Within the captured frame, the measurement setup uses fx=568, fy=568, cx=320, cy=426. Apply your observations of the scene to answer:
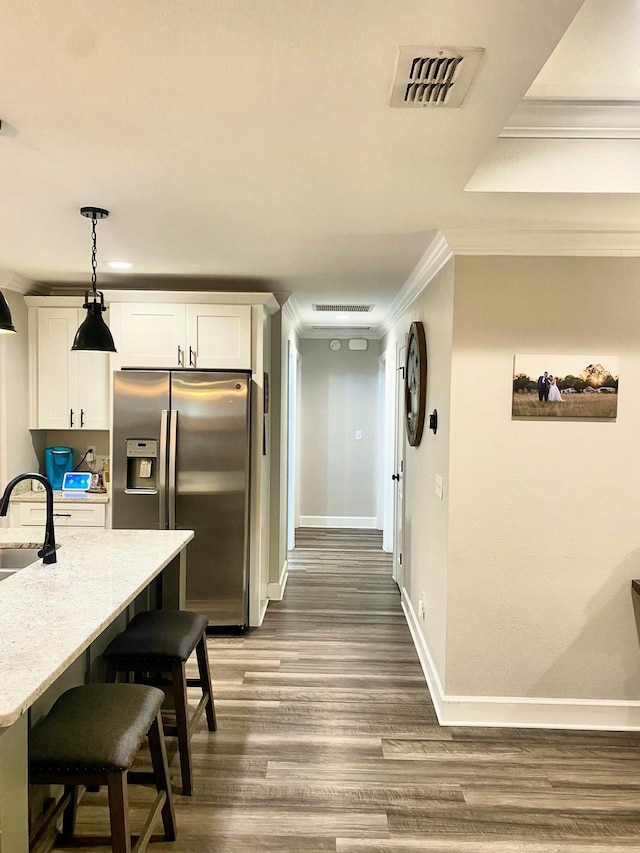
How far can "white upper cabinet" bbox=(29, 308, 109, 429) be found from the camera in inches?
161

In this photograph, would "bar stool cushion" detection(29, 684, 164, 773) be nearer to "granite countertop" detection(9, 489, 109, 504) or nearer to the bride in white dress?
the bride in white dress

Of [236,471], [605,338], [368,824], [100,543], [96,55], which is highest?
[96,55]

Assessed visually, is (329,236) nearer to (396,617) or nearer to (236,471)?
(236,471)

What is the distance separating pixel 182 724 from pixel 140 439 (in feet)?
6.55

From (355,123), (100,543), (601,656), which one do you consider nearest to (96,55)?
(355,123)

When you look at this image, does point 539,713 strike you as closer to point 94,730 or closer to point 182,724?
point 182,724

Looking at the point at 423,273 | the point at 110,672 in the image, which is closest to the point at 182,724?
the point at 110,672

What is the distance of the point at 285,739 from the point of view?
2709mm

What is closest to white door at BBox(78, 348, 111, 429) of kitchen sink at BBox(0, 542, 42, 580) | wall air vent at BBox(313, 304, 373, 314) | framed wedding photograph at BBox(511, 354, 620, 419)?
kitchen sink at BBox(0, 542, 42, 580)

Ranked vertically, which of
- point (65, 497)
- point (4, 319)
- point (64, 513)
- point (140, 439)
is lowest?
point (64, 513)

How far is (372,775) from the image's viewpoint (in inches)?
96.7

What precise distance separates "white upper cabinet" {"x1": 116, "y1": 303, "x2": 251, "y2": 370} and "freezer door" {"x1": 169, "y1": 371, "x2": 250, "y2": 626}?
8.1 inches

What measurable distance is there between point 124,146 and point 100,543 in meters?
1.67

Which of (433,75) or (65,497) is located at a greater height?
(433,75)
